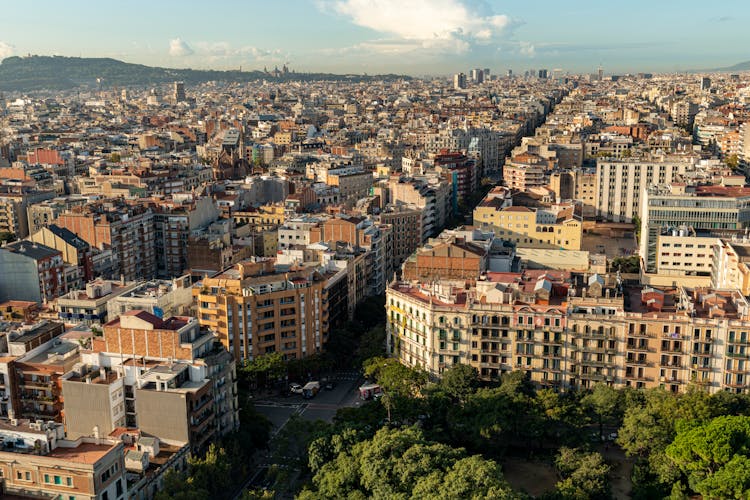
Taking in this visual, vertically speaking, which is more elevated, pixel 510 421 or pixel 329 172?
pixel 329 172

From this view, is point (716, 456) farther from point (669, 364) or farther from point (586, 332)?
point (586, 332)

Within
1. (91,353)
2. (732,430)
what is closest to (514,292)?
(732,430)

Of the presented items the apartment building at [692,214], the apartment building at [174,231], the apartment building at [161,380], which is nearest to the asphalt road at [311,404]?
the apartment building at [161,380]

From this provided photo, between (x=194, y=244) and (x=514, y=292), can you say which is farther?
(x=194, y=244)

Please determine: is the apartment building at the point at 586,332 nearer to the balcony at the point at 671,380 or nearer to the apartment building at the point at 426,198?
the balcony at the point at 671,380

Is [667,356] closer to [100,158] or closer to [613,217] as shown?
[613,217]

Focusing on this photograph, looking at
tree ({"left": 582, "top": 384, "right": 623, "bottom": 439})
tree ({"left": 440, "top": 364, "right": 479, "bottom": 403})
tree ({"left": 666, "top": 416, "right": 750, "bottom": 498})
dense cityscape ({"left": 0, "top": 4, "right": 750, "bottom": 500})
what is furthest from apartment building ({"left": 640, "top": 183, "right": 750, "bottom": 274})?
tree ({"left": 666, "top": 416, "right": 750, "bottom": 498})

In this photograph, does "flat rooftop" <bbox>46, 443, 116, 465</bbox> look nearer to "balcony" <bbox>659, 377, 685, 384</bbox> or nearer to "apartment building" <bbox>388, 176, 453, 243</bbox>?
"balcony" <bbox>659, 377, 685, 384</bbox>

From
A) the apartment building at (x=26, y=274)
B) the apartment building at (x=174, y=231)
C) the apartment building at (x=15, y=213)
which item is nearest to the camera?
the apartment building at (x=26, y=274)
